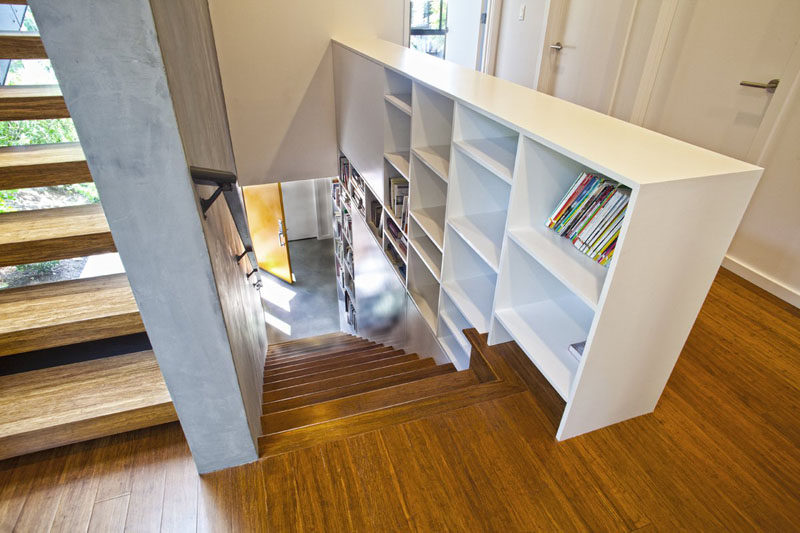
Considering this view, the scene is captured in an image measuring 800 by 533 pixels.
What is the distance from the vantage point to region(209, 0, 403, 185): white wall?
11.9ft

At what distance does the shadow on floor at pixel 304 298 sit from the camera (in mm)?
5844

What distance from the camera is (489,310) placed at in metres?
2.18

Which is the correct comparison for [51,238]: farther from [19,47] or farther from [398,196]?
[398,196]

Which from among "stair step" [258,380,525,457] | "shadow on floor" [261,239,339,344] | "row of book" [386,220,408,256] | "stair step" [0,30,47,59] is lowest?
"shadow on floor" [261,239,339,344]

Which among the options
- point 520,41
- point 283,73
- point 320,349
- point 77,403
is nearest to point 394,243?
point 320,349


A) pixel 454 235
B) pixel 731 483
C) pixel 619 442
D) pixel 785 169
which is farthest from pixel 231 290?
pixel 785 169

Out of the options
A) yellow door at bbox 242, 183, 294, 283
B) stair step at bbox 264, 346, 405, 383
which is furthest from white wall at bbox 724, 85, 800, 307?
yellow door at bbox 242, 183, 294, 283

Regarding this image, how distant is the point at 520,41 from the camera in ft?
13.7

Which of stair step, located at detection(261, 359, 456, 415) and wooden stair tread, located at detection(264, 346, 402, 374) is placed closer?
stair step, located at detection(261, 359, 456, 415)

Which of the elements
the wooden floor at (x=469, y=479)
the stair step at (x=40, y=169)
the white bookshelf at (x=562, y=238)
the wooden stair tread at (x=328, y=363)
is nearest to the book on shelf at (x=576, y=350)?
the white bookshelf at (x=562, y=238)

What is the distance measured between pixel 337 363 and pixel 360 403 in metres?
1.50

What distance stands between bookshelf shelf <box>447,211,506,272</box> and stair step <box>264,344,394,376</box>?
1740 millimetres

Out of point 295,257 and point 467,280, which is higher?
point 467,280

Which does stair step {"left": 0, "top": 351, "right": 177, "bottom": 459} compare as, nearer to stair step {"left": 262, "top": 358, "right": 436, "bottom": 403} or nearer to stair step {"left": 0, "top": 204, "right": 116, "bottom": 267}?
stair step {"left": 0, "top": 204, "right": 116, "bottom": 267}
